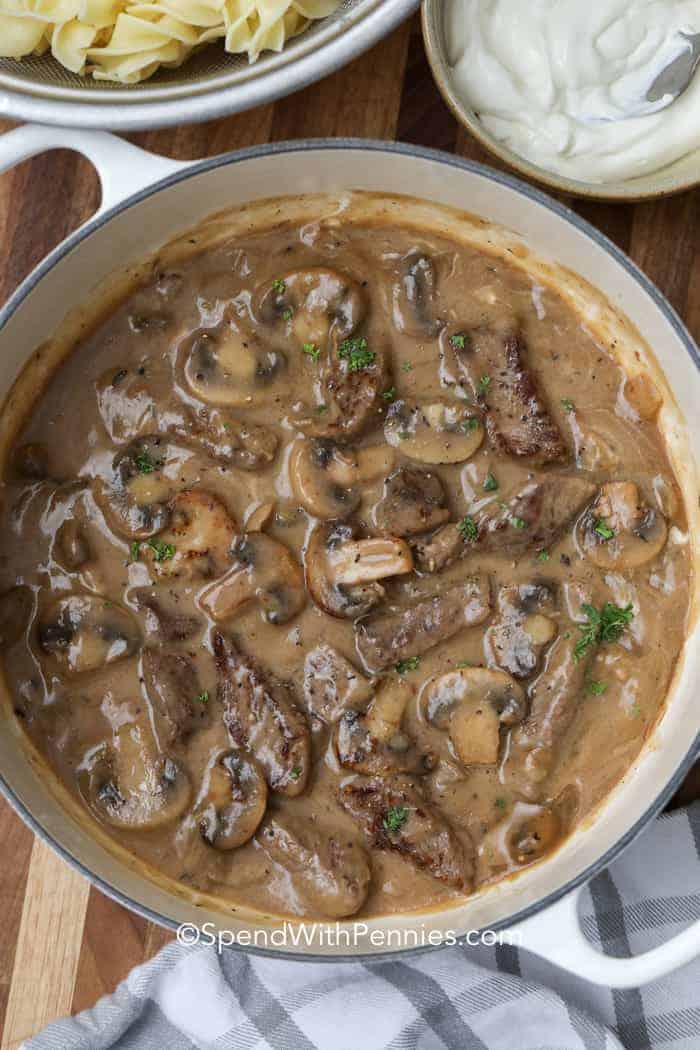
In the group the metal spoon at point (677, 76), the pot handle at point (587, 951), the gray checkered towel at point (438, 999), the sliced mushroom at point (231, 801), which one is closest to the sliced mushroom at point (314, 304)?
the metal spoon at point (677, 76)

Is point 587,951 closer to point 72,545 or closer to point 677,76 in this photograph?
point 72,545

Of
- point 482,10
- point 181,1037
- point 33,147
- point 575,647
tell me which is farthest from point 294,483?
point 181,1037

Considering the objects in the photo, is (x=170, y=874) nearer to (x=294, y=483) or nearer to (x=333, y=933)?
(x=333, y=933)

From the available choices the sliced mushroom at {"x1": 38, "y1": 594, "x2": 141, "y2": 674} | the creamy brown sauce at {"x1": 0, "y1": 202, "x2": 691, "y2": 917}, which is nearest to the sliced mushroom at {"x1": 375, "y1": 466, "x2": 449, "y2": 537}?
the creamy brown sauce at {"x1": 0, "y1": 202, "x2": 691, "y2": 917}

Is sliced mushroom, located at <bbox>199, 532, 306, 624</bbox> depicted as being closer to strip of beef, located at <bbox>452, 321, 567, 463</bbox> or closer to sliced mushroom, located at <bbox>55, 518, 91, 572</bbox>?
sliced mushroom, located at <bbox>55, 518, 91, 572</bbox>

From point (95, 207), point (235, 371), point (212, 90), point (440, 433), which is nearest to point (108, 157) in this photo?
point (212, 90)

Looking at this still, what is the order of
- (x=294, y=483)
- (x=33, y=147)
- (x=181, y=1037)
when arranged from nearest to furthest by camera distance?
(x=33, y=147), (x=294, y=483), (x=181, y=1037)

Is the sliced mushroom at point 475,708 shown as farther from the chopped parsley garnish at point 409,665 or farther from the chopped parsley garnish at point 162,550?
the chopped parsley garnish at point 162,550
